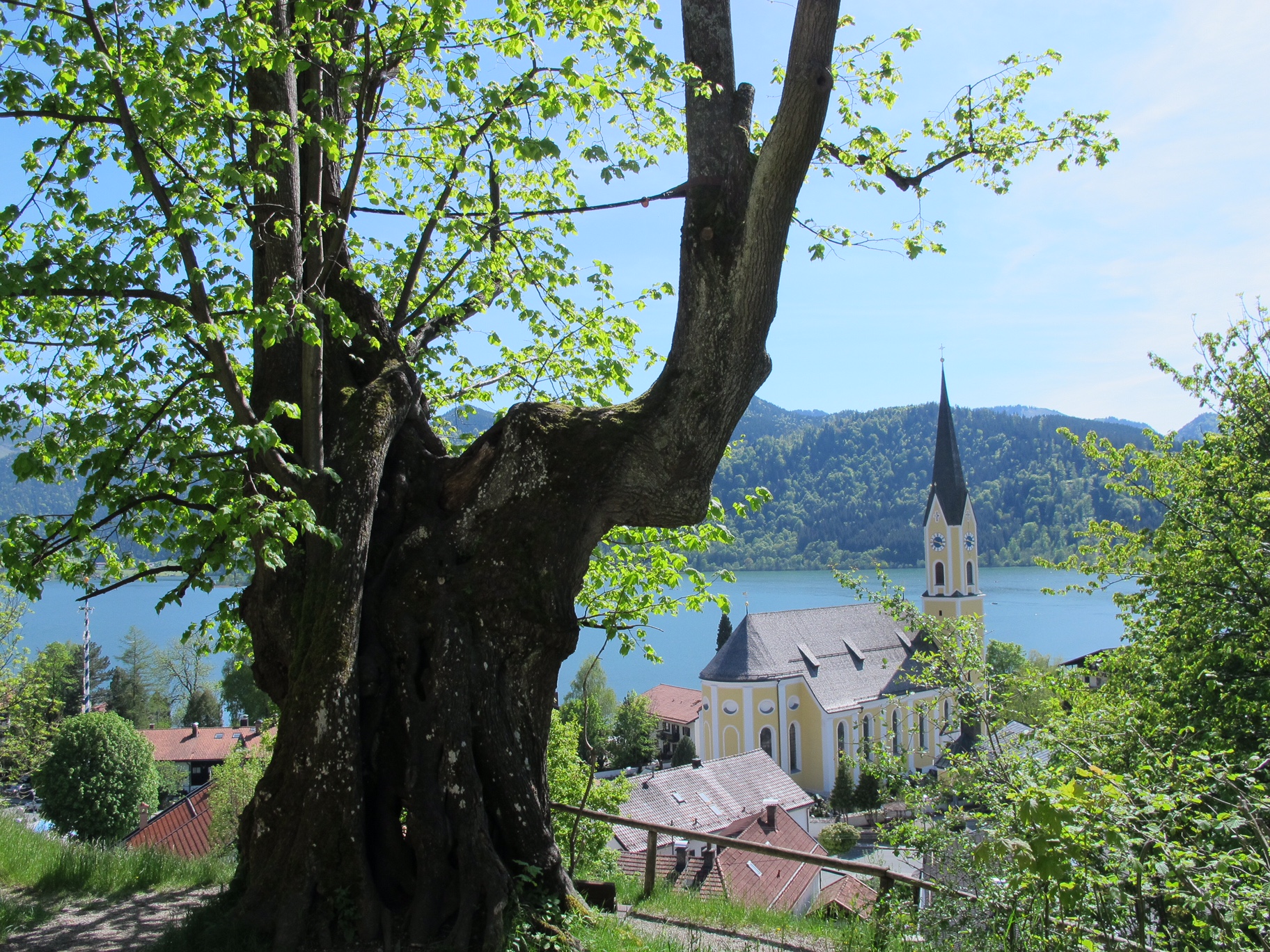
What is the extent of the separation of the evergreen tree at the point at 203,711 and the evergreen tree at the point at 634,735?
26.6 m

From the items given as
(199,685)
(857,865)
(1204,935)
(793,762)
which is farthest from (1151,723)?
(199,685)

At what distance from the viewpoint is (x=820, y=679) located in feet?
143

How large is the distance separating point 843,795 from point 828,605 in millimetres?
39015

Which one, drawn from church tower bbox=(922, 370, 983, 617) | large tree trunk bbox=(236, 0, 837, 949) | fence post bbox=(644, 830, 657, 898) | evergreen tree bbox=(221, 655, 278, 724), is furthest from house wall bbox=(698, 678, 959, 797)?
large tree trunk bbox=(236, 0, 837, 949)

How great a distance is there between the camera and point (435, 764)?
14.2 ft

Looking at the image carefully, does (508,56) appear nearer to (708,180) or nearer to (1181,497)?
(708,180)

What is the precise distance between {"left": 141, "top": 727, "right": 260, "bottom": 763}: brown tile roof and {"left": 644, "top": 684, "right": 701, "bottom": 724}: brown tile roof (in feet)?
79.6

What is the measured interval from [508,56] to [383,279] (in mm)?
2821

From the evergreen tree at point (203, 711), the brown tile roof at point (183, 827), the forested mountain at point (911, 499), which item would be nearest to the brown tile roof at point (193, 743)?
the evergreen tree at point (203, 711)

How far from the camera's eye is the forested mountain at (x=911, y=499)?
162 metres

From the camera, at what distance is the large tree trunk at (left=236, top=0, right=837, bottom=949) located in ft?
13.5

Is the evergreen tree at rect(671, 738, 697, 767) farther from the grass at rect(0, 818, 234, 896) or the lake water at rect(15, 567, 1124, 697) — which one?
the grass at rect(0, 818, 234, 896)

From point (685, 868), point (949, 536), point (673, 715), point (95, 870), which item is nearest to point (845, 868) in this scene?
point (95, 870)

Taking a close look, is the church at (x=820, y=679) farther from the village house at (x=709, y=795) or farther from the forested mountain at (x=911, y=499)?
the forested mountain at (x=911, y=499)
